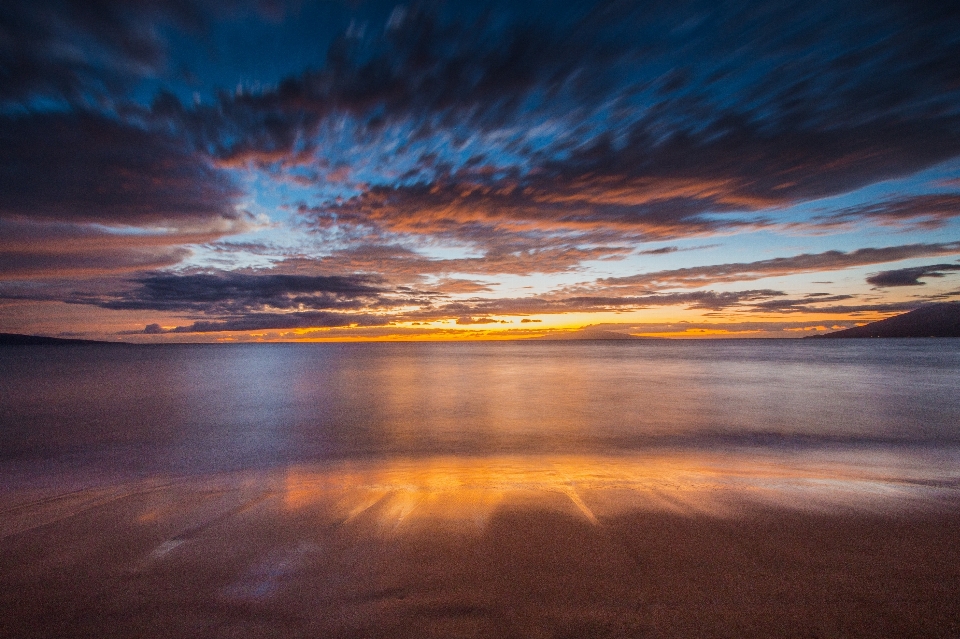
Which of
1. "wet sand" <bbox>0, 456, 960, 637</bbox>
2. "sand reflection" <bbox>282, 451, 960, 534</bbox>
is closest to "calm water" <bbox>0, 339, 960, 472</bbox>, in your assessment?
"sand reflection" <bbox>282, 451, 960, 534</bbox>

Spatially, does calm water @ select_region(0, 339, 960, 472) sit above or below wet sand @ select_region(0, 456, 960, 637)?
below

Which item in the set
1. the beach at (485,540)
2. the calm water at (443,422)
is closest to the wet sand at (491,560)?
the beach at (485,540)

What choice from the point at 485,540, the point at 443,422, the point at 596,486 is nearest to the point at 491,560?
the point at 485,540

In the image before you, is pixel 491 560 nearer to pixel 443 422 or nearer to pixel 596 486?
pixel 596 486

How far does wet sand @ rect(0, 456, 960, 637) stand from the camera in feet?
12.7

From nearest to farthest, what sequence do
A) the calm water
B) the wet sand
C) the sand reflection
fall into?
the wet sand < the sand reflection < the calm water

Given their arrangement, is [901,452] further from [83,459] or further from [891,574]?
[83,459]

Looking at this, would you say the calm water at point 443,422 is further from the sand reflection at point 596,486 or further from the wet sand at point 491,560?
the wet sand at point 491,560

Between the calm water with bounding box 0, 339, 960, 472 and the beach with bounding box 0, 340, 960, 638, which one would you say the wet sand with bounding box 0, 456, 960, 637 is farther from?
the calm water with bounding box 0, 339, 960, 472

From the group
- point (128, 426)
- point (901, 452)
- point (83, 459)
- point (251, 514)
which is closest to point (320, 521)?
point (251, 514)

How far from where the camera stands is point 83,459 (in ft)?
41.6

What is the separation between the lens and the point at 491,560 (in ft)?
16.1

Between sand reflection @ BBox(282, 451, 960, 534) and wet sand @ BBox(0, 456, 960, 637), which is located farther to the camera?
sand reflection @ BBox(282, 451, 960, 534)

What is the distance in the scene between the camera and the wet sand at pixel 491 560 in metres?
3.88
